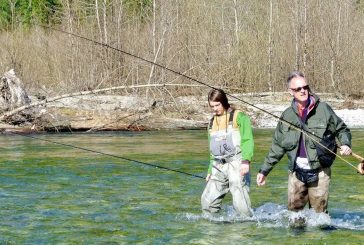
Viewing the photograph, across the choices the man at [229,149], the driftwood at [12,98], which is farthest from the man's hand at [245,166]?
the driftwood at [12,98]

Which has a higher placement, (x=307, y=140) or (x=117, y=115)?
(x=307, y=140)

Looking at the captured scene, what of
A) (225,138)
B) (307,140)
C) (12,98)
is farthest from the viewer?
(12,98)

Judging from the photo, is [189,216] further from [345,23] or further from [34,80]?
[345,23]

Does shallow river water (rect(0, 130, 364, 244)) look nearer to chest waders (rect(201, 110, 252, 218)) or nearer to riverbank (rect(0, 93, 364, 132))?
chest waders (rect(201, 110, 252, 218))

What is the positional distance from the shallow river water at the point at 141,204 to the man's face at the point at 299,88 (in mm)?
1376

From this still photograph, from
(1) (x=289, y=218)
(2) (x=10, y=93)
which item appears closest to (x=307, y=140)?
(1) (x=289, y=218)

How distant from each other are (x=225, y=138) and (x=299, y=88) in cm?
141

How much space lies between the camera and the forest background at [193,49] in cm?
2905

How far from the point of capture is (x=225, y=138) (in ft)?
27.7

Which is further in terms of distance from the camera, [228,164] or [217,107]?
[228,164]

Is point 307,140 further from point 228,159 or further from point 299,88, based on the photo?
point 228,159

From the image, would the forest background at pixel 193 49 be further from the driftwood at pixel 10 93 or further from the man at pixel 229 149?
the man at pixel 229 149

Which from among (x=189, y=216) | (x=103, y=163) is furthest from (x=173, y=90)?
(x=189, y=216)

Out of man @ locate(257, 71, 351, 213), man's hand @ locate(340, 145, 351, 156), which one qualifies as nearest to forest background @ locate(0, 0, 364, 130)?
man @ locate(257, 71, 351, 213)
